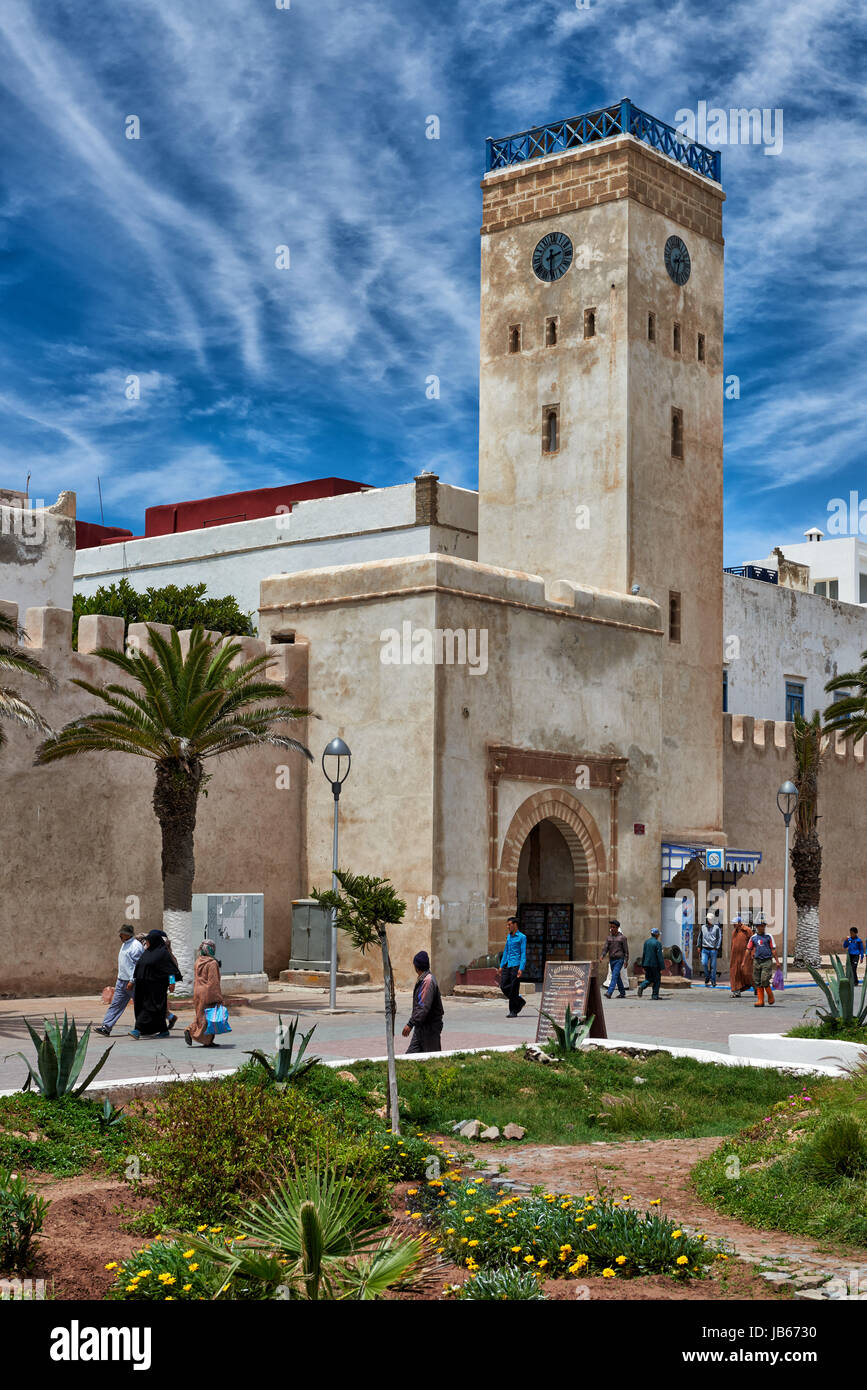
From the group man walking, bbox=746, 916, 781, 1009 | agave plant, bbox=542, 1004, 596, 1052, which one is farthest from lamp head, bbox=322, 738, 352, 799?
agave plant, bbox=542, 1004, 596, 1052

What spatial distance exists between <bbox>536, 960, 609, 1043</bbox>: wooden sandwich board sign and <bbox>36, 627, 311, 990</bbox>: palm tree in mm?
7522

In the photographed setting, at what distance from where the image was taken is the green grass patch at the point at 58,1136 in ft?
30.8

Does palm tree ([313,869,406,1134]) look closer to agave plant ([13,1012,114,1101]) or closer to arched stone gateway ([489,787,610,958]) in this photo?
agave plant ([13,1012,114,1101])

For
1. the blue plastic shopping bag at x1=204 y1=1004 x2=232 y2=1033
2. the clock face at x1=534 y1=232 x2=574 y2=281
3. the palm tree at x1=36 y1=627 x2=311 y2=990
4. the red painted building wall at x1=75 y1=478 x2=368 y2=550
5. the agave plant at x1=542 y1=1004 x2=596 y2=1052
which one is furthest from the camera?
the red painted building wall at x1=75 y1=478 x2=368 y2=550

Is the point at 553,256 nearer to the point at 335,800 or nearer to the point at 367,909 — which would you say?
the point at 335,800

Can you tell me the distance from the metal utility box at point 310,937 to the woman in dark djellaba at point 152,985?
349 inches

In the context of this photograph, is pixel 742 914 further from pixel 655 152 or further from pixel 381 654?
pixel 655 152

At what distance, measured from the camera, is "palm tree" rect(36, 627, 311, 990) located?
2205 cm

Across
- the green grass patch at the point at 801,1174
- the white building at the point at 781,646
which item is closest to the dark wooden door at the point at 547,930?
the white building at the point at 781,646

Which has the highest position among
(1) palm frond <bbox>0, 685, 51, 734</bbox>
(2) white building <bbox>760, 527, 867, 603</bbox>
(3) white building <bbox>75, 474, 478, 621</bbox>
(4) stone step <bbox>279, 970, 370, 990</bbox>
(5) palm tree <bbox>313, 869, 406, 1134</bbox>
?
(2) white building <bbox>760, 527, 867, 603</bbox>

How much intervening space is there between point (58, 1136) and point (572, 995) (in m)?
7.48

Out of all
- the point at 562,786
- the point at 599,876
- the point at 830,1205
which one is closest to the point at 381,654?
the point at 562,786

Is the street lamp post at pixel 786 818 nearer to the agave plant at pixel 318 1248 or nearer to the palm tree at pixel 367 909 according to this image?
the palm tree at pixel 367 909
